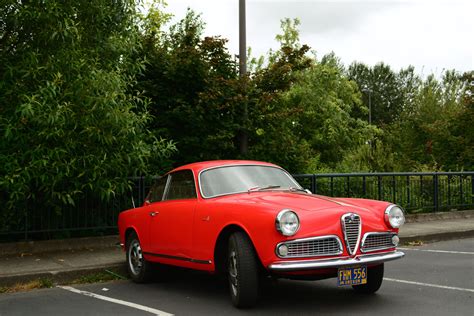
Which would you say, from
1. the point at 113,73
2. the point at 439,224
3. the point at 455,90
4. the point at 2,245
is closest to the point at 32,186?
the point at 2,245

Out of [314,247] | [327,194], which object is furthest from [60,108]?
[327,194]

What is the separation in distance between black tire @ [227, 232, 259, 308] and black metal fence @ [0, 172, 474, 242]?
4.78 m

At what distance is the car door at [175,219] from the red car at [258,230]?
1 cm

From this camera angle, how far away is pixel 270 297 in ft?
21.7

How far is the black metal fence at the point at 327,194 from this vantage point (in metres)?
9.91

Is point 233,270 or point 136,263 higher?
point 233,270

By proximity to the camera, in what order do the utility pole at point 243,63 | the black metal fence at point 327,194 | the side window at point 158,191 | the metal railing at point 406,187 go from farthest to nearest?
the metal railing at point 406,187
the utility pole at point 243,63
the black metal fence at point 327,194
the side window at point 158,191

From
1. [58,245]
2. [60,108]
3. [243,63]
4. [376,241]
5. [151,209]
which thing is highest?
[243,63]

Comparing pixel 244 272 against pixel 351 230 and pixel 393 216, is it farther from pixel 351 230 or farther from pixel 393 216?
pixel 393 216

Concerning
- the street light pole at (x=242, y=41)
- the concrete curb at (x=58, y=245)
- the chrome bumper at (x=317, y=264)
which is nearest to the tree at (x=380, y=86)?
the street light pole at (x=242, y=41)

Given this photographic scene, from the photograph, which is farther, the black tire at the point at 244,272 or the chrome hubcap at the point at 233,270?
the chrome hubcap at the point at 233,270

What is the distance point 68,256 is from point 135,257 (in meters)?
1.77

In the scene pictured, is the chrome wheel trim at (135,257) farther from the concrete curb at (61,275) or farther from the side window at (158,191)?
the side window at (158,191)

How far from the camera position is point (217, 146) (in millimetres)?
12000
